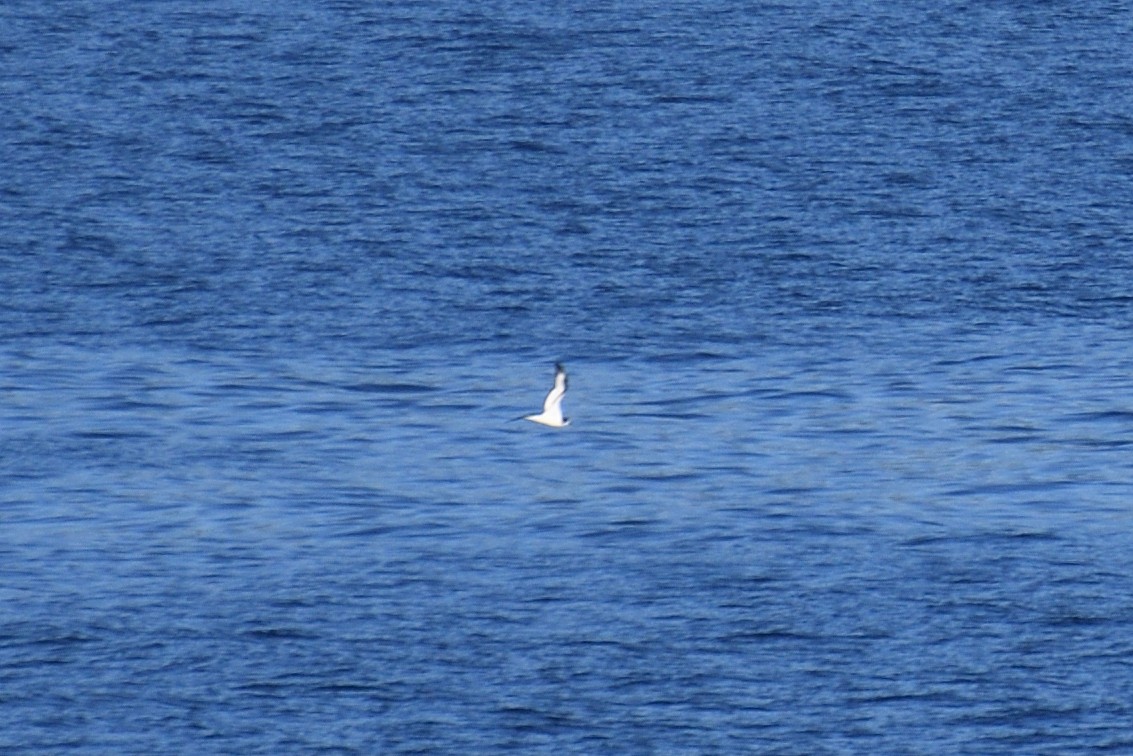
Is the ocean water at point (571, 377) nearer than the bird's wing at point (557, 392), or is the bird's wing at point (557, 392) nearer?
the ocean water at point (571, 377)

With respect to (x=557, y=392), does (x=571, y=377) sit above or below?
below

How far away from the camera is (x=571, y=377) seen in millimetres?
66250

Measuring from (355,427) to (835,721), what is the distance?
19473 millimetres

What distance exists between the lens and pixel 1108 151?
8550 centimetres

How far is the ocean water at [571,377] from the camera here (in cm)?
4772

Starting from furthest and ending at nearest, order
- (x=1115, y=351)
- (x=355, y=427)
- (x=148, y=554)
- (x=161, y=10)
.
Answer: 1. (x=161, y=10)
2. (x=1115, y=351)
3. (x=355, y=427)
4. (x=148, y=554)

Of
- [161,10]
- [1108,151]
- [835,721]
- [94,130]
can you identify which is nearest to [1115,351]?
[1108,151]

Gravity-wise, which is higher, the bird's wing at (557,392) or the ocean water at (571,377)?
the bird's wing at (557,392)

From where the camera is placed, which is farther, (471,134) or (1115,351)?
(471,134)

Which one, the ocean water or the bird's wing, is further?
the bird's wing

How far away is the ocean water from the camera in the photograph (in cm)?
4772

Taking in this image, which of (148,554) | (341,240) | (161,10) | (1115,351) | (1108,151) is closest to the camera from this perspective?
(148,554)

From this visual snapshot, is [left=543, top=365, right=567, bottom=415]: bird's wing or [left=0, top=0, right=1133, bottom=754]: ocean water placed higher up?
[left=543, top=365, right=567, bottom=415]: bird's wing

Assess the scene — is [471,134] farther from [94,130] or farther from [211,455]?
[211,455]
